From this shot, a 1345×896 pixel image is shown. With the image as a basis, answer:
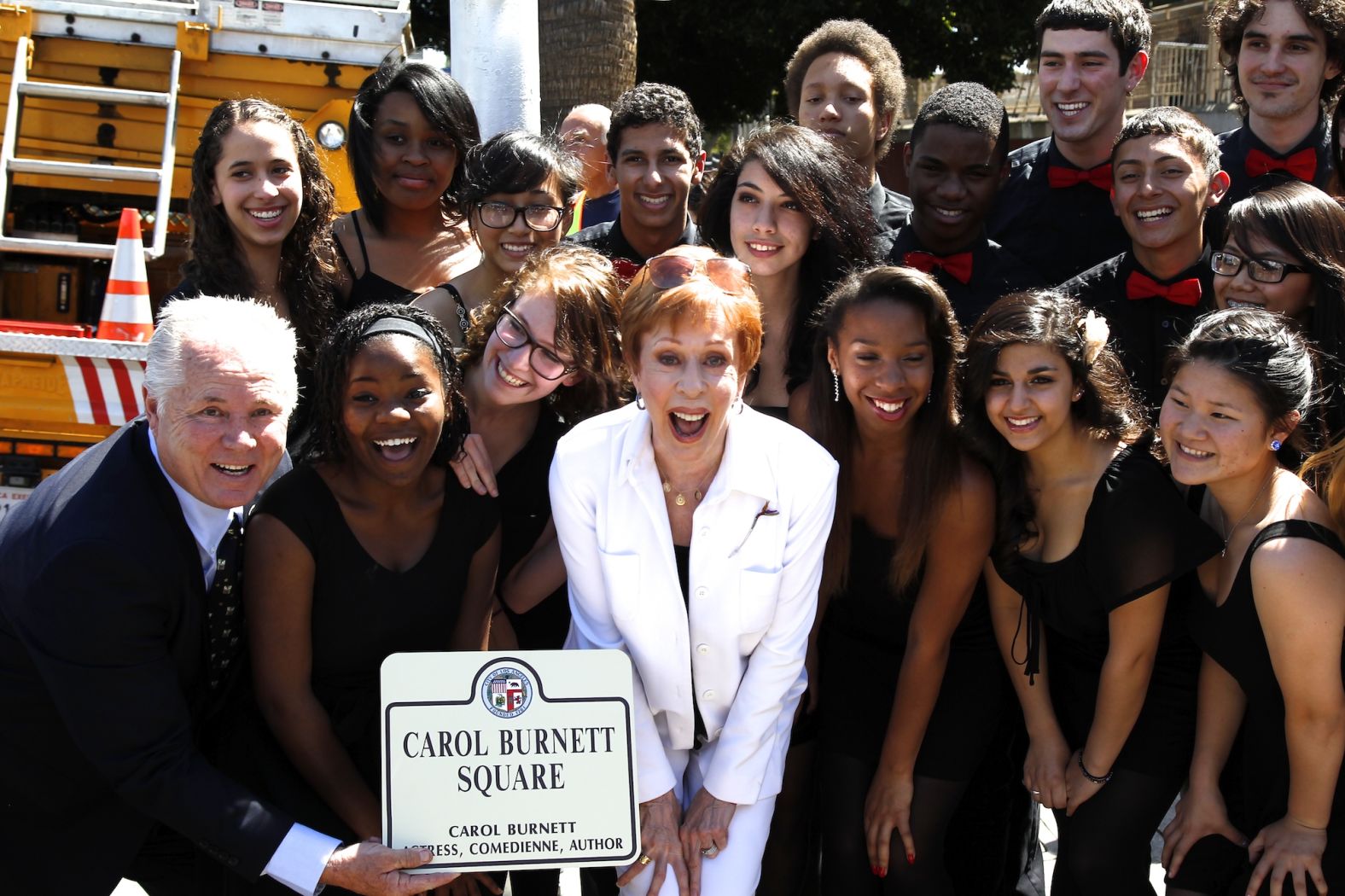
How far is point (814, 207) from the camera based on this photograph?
3779 millimetres

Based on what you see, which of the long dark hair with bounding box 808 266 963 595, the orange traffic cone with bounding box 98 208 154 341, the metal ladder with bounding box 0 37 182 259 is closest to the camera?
the long dark hair with bounding box 808 266 963 595

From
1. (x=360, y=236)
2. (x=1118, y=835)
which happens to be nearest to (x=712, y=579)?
(x=1118, y=835)

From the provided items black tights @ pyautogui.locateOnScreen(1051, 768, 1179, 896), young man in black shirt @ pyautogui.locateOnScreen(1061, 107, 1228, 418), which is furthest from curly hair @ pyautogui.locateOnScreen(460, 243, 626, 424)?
black tights @ pyautogui.locateOnScreen(1051, 768, 1179, 896)

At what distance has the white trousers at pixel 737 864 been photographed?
→ 312 cm

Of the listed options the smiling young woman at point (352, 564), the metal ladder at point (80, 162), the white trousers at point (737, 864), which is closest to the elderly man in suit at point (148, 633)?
the smiling young woman at point (352, 564)

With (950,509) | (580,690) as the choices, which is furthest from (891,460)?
(580,690)

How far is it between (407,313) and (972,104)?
2.09 meters

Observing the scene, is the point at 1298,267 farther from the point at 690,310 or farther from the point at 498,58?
the point at 498,58

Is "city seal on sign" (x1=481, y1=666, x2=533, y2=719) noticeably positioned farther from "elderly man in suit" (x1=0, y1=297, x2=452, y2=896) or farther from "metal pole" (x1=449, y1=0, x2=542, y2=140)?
"metal pole" (x1=449, y1=0, x2=542, y2=140)

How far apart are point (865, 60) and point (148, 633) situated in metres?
3.66

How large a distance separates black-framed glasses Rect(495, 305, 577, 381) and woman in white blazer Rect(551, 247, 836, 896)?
27 centimetres

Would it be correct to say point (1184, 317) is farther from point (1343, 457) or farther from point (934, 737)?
point (934, 737)

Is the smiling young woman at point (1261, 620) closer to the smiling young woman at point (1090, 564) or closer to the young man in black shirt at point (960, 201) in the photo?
the smiling young woman at point (1090, 564)

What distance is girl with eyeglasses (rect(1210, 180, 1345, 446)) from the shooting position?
3.41 meters
